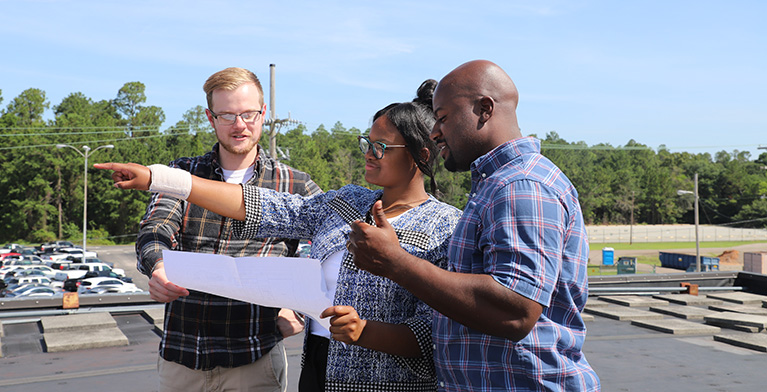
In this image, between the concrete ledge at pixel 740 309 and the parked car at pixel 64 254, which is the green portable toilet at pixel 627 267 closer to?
the concrete ledge at pixel 740 309

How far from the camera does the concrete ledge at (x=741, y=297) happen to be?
43.5ft

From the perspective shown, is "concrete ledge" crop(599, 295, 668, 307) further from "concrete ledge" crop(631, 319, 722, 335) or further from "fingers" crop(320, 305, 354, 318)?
→ "fingers" crop(320, 305, 354, 318)

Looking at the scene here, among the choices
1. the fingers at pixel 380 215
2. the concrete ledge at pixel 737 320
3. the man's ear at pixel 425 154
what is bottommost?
the concrete ledge at pixel 737 320

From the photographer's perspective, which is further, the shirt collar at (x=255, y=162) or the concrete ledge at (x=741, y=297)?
the concrete ledge at (x=741, y=297)

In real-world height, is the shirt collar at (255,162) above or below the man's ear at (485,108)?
below

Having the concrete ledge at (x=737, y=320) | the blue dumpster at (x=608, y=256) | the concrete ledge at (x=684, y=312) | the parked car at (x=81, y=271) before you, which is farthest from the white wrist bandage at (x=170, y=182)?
the blue dumpster at (x=608, y=256)

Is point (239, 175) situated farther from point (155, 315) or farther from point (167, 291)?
point (155, 315)

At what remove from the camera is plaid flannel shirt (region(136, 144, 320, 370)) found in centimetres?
292

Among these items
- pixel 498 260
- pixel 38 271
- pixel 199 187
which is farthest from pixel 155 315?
pixel 38 271

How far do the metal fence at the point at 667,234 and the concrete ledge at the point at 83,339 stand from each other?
84.3m

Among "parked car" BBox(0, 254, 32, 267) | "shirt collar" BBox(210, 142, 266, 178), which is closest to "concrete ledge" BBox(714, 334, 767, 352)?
"shirt collar" BBox(210, 142, 266, 178)

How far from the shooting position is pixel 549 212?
1772 millimetres

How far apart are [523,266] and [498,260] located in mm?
68

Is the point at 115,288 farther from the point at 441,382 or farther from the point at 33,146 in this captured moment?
the point at 33,146
